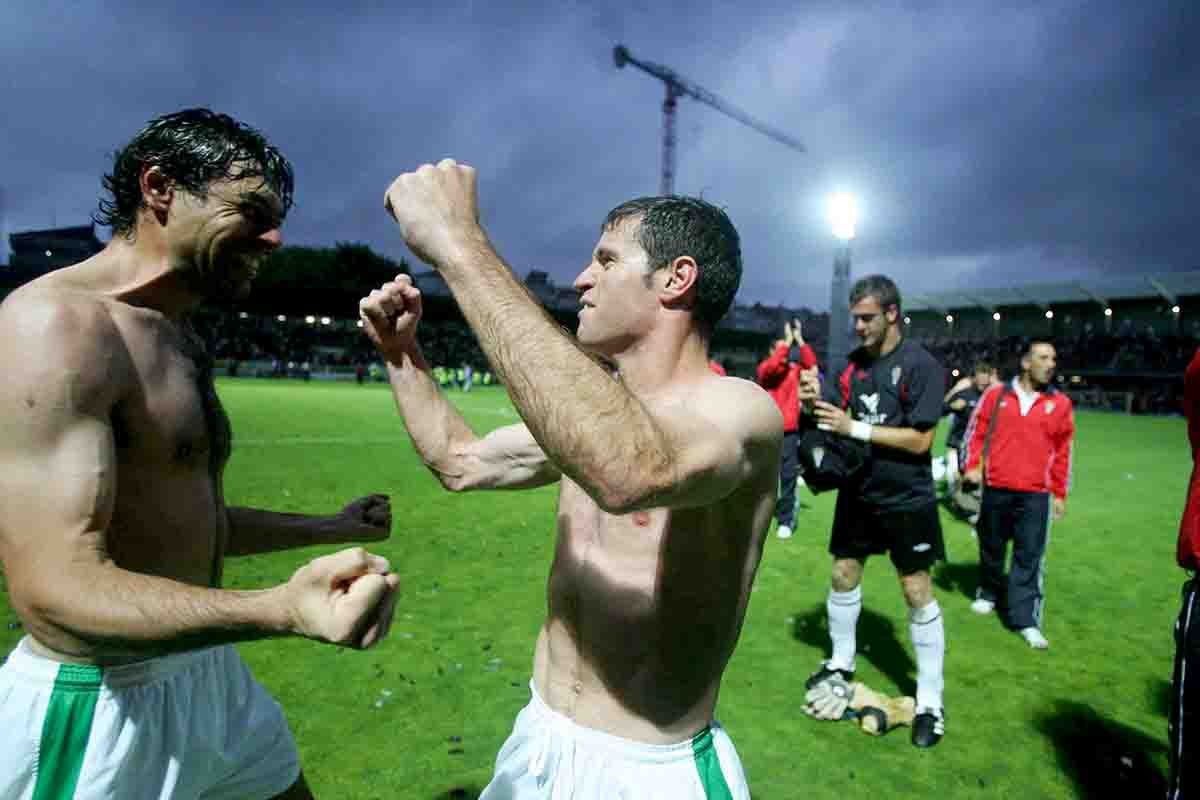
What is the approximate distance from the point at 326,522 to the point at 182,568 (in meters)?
0.55

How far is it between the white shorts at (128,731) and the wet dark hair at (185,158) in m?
1.33

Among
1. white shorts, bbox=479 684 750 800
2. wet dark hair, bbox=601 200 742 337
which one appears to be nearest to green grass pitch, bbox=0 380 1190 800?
white shorts, bbox=479 684 750 800

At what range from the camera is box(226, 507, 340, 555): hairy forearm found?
2525mm

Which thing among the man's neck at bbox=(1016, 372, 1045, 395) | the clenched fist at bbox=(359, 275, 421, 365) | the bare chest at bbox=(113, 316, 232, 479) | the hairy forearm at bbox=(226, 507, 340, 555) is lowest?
the hairy forearm at bbox=(226, 507, 340, 555)

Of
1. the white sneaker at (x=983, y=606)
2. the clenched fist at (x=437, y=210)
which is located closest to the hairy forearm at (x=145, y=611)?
the clenched fist at (x=437, y=210)

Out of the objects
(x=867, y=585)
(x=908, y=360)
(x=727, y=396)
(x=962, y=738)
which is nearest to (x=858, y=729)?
(x=962, y=738)

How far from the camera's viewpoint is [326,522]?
8.50ft

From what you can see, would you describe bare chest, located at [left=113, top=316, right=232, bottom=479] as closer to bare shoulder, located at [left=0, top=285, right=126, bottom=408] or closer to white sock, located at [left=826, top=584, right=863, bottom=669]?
bare shoulder, located at [left=0, top=285, right=126, bottom=408]

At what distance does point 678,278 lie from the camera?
6.86 ft

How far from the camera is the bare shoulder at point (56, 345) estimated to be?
5.37 feet

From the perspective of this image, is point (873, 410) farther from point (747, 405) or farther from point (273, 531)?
point (273, 531)

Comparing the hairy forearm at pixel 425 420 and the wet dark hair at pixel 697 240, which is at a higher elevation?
the wet dark hair at pixel 697 240

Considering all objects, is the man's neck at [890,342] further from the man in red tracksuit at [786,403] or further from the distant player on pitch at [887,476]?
the man in red tracksuit at [786,403]

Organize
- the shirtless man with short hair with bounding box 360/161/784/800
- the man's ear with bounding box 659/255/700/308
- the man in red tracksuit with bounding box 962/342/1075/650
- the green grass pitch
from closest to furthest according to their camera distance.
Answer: the shirtless man with short hair with bounding box 360/161/784/800
the man's ear with bounding box 659/255/700/308
the green grass pitch
the man in red tracksuit with bounding box 962/342/1075/650
